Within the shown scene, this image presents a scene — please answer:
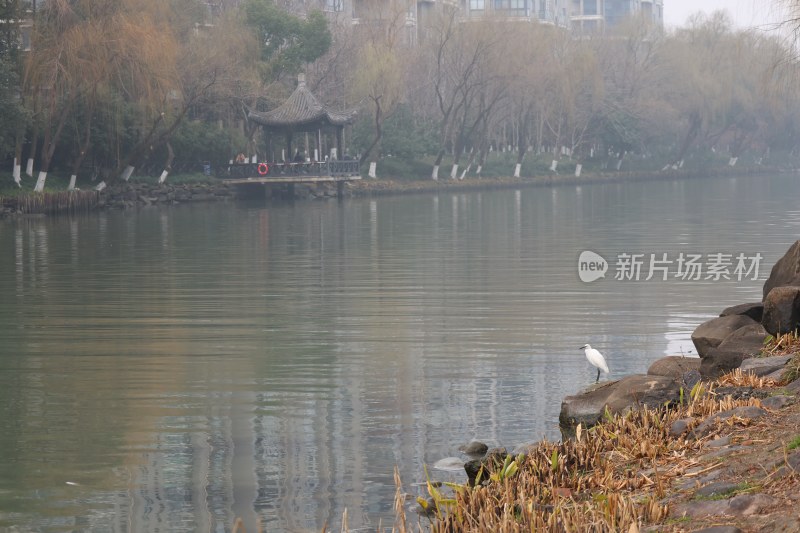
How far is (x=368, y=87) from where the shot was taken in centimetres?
4603

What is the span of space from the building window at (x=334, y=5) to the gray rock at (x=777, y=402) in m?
56.0

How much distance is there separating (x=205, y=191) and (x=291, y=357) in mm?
31547

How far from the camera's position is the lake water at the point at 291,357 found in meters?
7.10

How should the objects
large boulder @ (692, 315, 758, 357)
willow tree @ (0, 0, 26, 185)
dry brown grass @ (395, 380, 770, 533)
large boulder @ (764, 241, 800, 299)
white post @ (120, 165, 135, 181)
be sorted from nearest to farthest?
dry brown grass @ (395, 380, 770, 533) < large boulder @ (692, 315, 758, 357) < large boulder @ (764, 241, 800, 299) < willow tree @ (0, 0, 26, 185) < white post @ (120, 165, 135, 181)

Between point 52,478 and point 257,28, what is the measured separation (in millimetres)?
38254

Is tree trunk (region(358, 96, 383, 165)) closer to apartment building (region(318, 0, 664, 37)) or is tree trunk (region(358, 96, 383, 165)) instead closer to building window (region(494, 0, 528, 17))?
apartment building (region(318, 0, 664, 37))

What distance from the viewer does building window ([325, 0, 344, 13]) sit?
61.4m

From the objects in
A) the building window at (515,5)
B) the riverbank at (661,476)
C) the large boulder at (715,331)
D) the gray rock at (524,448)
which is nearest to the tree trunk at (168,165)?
the large boulder at (715,331)

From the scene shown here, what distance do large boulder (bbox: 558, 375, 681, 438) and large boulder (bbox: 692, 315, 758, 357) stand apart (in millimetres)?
864

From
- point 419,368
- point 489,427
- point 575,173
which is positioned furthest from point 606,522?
point 575,173

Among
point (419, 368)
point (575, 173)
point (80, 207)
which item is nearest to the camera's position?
point (419, 368)

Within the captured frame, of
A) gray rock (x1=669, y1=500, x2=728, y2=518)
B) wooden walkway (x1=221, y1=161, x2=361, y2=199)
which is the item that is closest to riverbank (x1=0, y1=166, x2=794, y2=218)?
wooden walkway (x1=221, y1=161, x2=361, y2=199)

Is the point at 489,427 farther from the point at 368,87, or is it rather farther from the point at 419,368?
the point at 368,87

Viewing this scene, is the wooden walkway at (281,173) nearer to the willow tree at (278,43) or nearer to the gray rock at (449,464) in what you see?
the willow tree at (278,43)
